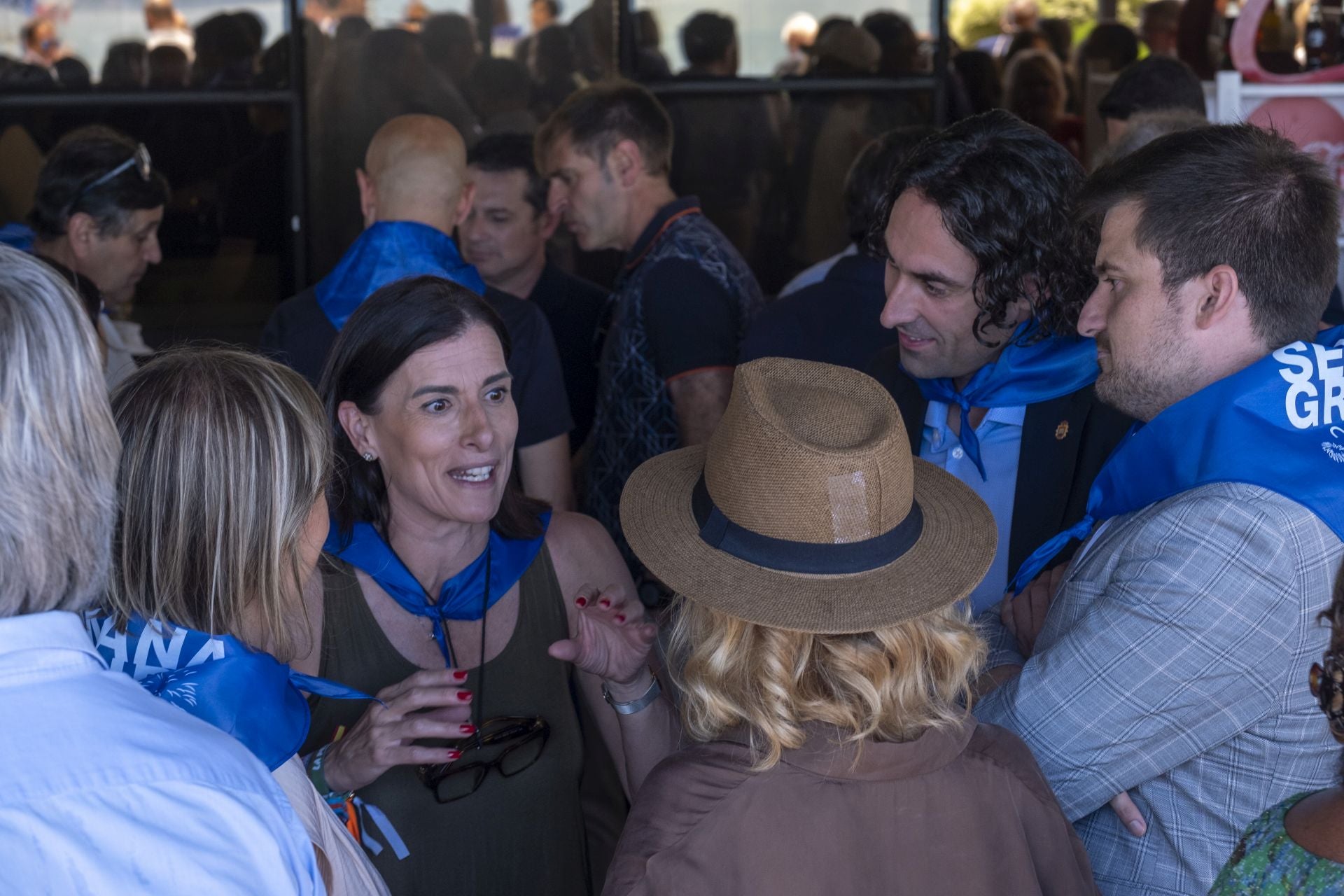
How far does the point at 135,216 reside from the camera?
3.69 meters

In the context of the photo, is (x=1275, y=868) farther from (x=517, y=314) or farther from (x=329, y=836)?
(x=517, y=314)

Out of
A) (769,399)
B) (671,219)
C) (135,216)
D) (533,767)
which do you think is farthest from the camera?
(135,216)

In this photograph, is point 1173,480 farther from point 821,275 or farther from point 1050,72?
point 1050,72

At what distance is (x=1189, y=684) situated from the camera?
164 centimetres

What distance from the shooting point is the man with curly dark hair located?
89.5 inches

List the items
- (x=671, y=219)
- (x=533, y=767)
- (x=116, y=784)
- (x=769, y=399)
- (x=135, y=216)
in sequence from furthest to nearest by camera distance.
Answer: (x=135, y=216)
(x=671, y=219)
(x=533, y=767)
(x=769, y=399)
(x=116, y=784)

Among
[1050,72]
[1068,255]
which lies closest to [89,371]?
[1068,255]

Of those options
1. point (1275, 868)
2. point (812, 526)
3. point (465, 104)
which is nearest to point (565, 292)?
point (465, 104)

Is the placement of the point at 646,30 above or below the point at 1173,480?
above

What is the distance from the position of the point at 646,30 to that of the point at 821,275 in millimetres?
1756

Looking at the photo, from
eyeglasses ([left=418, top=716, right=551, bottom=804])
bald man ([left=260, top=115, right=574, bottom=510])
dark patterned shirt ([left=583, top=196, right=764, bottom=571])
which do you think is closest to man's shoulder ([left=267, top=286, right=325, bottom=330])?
bald man ([left=260, top=115, right=574, bottom=510])

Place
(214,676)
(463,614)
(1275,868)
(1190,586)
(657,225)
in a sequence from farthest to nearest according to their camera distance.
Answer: (657,225)
(463,614)
(1190,586)
(214,676)
(1275,868)

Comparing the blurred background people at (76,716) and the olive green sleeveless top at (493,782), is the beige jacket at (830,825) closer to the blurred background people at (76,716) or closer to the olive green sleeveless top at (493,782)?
the blurred background people at (76,716)

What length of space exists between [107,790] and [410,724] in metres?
0.79
